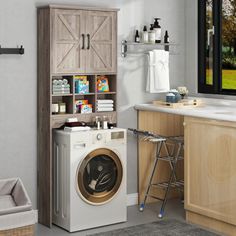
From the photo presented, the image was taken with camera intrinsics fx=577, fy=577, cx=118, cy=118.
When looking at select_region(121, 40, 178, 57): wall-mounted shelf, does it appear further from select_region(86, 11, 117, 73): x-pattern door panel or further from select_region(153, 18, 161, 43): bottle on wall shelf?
select_region(86, 11, 117, 73): x-pattern door panel

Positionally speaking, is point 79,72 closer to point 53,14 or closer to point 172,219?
point 53,14

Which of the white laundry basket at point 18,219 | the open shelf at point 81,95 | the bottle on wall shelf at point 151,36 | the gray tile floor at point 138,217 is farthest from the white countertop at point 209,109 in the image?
the white laundry basket at point 18,219

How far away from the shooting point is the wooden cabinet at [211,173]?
481 cm

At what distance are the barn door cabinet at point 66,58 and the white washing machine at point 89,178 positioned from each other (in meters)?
0.10

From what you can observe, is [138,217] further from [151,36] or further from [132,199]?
[151,36]

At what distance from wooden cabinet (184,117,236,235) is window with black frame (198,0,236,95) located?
972 mm

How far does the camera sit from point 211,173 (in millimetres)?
4996

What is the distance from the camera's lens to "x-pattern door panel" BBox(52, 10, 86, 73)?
5.02 m

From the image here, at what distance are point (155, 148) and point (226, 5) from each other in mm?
1635

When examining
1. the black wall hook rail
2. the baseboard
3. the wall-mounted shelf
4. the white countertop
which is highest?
the wall-mounted shelf

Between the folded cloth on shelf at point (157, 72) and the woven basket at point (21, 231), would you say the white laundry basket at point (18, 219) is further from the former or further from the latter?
the folded cloth on shelf at point (157, 72)

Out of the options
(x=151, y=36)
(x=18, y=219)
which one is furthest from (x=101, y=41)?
(x=18, y=219)

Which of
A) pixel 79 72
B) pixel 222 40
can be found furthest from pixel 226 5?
pixel 79 72

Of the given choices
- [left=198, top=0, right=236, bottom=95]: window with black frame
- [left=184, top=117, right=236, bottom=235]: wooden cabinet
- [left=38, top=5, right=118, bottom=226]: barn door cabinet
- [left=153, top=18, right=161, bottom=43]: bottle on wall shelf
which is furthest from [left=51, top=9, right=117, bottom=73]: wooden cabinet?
[left=198, top=0, right=236, bottom=95]: window with black frame
